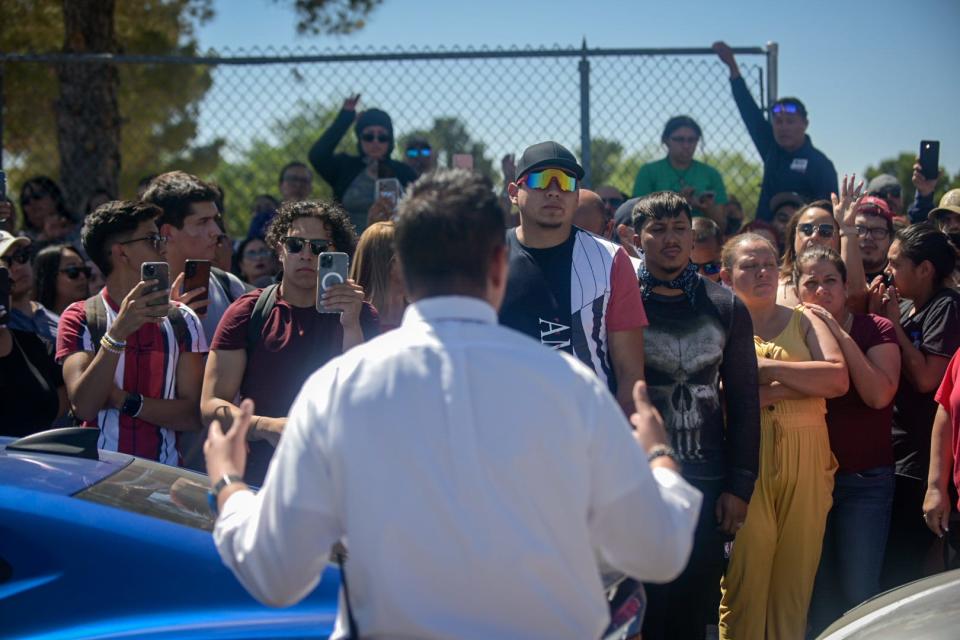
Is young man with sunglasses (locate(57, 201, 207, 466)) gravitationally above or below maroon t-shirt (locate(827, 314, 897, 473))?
above

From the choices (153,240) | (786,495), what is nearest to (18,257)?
(153,240)

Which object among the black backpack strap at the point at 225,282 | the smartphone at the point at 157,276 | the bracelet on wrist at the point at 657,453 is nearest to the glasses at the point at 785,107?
the black backpack strap at the point at 225,282

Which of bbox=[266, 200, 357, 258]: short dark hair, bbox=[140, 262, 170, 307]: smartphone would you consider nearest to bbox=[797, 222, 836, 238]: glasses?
bbox=[266, 200, 357, 258]: short dark hair

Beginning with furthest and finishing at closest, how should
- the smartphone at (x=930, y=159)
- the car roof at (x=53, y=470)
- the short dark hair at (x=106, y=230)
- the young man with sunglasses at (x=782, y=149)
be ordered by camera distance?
the young man with sunglasses at (x=782, y=149), the smartphone at (x=930, y=159), the short dark hair at (x=106, y=230), the car roof at (x=53, y=470)

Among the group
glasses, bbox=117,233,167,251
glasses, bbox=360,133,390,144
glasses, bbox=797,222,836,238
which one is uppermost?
glasses, bbox=360,133,390,144

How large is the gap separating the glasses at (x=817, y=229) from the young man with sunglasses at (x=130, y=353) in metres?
3.23

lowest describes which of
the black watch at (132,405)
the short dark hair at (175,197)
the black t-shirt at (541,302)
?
the black watch at (132,405)

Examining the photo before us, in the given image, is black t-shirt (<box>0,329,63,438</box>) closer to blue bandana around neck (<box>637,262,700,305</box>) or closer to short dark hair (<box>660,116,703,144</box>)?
blue bandana around neck (<box>637,262,700,305</box>)

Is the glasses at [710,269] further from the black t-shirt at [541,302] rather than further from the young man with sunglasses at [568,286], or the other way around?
the black t-shirt at [541,302]

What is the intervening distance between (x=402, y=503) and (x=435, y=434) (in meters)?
0.14

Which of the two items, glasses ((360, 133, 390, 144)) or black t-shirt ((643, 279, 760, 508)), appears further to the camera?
glasses ((360, 133, 390, 144))

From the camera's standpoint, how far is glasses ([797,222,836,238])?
18.7 ft

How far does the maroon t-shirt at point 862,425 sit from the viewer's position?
5.00 m

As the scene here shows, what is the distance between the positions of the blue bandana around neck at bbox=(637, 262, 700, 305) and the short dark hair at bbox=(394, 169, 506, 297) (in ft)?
8.84
